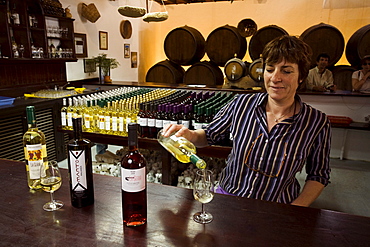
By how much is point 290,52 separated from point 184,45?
4.48 m

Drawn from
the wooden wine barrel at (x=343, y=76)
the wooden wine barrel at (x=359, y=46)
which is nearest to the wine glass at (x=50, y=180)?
the wooden wine barrel at (x=343, y=76)

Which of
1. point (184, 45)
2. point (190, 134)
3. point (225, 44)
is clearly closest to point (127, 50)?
point (184, 45)

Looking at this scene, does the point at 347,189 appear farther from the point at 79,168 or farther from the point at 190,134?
the point at 79,168

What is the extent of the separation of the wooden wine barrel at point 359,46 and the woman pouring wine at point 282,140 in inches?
164

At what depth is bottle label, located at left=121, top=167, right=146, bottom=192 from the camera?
3.08 ft

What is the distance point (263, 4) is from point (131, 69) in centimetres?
369

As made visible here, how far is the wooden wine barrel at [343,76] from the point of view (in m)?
4.99

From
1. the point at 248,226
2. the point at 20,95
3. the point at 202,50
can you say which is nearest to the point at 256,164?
the point at 248,226

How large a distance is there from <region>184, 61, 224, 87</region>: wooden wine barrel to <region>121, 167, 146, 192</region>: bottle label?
4754mm

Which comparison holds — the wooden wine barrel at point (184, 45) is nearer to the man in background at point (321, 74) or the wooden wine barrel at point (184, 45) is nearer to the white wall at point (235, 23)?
the white wall at point (235, 23)

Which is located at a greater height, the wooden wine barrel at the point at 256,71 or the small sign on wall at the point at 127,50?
the small sign on wall at the point at 127,50

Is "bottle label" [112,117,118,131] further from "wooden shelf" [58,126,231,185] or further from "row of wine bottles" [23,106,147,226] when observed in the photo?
"row of wine bottles" [23,106,147,226]

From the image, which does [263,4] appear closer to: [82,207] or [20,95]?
[20,95]

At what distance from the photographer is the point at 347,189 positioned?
326 centimetres
